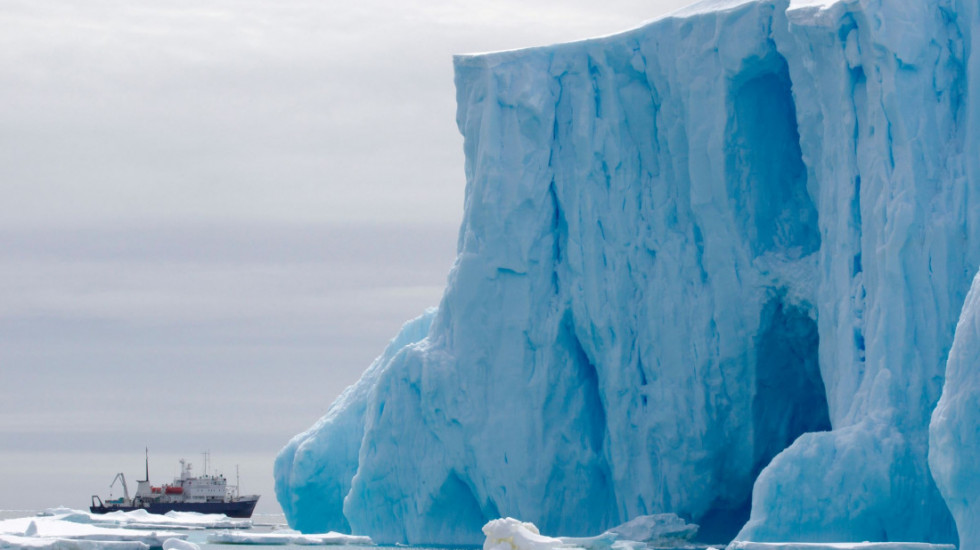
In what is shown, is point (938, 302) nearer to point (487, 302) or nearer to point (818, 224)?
point (818, 224)

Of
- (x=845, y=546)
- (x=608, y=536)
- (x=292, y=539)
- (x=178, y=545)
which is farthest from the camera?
(x=292, y=539)

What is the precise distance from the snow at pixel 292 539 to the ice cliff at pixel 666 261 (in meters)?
0.77

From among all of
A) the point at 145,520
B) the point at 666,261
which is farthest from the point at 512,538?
the point at 145,520

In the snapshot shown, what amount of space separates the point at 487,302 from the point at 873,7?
35.8ft

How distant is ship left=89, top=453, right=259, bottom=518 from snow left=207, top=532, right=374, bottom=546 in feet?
95.3

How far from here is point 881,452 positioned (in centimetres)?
2509

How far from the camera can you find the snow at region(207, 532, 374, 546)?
34688 millimetres

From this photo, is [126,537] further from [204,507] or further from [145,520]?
[204,507]

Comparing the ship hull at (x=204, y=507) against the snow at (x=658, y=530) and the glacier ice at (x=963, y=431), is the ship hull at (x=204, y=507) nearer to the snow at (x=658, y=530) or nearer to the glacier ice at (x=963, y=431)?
the snow at (x=658, y=530)

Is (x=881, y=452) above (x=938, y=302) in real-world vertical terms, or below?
below

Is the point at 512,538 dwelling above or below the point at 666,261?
below

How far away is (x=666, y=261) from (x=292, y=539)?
33.0 feet

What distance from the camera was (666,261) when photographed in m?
32.8

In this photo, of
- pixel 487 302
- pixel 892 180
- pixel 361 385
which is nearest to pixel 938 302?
pixel 892 180
